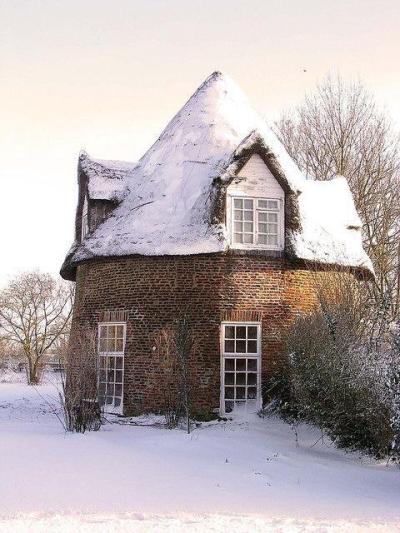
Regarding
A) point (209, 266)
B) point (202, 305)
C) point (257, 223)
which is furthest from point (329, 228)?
point (202, 305)

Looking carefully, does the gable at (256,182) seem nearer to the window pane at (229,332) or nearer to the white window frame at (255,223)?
the white window frame at (255,223)

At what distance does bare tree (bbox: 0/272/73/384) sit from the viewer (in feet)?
149

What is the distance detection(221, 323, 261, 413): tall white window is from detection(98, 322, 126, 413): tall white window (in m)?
2.50

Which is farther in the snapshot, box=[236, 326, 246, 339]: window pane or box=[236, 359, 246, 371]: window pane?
box=[236, 326, 246, 339]: window pane

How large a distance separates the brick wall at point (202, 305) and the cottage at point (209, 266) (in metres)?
0.02

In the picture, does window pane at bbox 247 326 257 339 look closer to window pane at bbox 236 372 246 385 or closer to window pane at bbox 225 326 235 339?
window pane at bbox 225 326 235 339

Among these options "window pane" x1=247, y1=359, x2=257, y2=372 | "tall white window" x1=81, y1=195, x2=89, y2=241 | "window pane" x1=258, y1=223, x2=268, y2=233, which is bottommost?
"window pane" x1=247, y1=359, x2=257, y2=372

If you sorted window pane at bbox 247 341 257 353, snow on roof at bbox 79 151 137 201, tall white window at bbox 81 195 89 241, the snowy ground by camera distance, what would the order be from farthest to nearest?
tall white window at bbox 81 195 89 241 < snow on roof at bbox 79 151 137 201 < window pane at bbox 247 341 257 353 < the snowy ground

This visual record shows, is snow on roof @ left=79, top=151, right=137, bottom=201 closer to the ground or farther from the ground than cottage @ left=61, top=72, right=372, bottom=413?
farther from the ground

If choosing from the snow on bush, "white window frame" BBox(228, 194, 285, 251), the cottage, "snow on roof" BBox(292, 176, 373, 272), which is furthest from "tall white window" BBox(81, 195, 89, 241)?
the snow on bush

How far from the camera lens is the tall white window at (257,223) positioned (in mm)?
16078

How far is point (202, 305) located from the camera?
51.4ft

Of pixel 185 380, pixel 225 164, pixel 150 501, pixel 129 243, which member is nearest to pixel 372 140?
pixel 225 164

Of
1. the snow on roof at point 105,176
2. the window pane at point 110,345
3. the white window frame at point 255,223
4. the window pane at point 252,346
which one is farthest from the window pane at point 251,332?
the snow on roof at point 105,176
